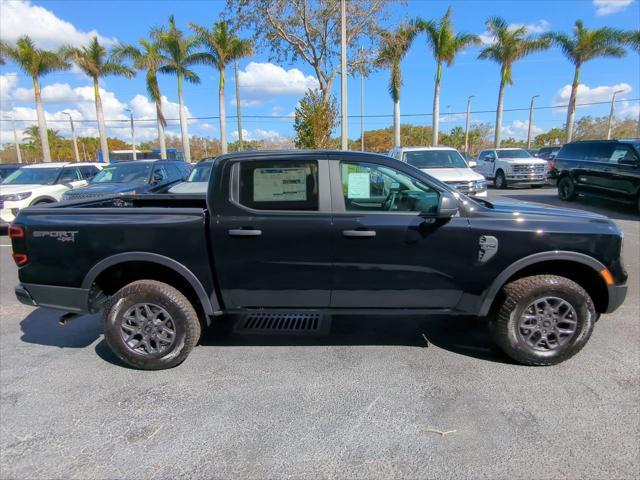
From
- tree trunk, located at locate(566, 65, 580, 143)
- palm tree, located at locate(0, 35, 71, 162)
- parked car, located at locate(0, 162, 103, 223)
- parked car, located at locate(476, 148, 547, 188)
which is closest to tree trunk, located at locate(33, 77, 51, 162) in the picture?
palm tree, located at locate(0, 35, 71, 162)

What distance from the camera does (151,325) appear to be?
129 inches

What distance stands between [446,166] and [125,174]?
8.58 metres

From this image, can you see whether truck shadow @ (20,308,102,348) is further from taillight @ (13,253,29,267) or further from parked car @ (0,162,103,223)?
parked car @ (0,162,103,223)

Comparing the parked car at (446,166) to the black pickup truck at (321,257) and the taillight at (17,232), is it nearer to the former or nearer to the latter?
the black pickup truck at (321,257)

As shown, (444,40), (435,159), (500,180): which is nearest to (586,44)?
(444,40)

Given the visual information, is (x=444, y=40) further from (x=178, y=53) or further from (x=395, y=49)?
(x=178, y=53)

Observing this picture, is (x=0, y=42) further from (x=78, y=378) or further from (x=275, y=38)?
(x=78, y=378)

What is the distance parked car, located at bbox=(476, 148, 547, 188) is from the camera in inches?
679

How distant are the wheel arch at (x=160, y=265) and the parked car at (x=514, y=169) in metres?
16.8

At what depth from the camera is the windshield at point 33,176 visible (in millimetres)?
10086

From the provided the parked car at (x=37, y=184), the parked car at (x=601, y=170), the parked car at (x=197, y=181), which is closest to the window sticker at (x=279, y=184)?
the parked car at (x=197, y=181)

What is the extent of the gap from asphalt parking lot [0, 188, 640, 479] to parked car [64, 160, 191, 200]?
5501mm

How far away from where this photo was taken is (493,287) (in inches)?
124

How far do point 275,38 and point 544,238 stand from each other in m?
20.1
